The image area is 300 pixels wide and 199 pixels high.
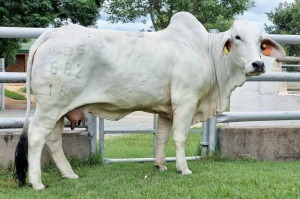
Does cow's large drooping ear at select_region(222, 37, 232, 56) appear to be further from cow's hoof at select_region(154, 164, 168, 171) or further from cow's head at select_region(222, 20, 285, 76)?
cow's hoof at select_region(154, 164, 168, 171)

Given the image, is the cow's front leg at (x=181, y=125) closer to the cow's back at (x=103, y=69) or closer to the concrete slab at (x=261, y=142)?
the cow's back at (x=103, y=69)

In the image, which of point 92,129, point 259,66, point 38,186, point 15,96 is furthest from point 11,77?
point 15,96

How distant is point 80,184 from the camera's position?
15.6 feet

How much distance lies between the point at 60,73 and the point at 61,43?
282mm

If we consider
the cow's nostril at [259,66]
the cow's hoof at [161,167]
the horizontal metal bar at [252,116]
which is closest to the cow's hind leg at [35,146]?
the cow's hoof at [161,167]

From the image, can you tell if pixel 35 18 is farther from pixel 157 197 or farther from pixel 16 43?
pixel 157 197

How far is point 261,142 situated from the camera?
6609 millimetres

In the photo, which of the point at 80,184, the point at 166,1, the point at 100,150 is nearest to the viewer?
the point at 80,184

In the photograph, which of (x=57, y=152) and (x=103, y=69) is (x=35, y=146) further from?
(x=103, y=69)

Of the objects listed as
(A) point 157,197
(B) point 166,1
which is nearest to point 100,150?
(A) point 157,197

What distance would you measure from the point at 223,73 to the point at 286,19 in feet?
101

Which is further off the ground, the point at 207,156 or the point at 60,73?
the point at 60,73

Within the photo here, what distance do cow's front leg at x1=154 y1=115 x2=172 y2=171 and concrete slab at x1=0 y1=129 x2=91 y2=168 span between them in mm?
805

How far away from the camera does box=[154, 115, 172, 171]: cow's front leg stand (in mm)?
5566
